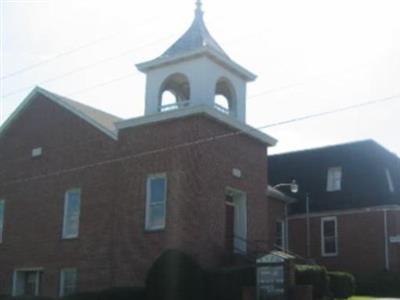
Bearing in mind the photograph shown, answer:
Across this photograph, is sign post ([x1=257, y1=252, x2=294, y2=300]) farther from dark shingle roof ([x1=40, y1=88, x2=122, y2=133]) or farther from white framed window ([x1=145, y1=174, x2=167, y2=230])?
dark shingle roof ([x1=40, y1=88, x2=122, y2=133])

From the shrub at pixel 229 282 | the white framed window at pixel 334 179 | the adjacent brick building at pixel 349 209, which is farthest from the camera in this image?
the white framed window at pixel 334 179

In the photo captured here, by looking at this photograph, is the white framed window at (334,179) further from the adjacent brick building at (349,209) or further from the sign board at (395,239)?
the sign board at (395,239)

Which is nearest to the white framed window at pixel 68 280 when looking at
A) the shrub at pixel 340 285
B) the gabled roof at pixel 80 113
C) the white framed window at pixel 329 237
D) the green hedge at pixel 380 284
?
the gabled roof at pixel 80 113

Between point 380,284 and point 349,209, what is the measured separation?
4622 millimetres

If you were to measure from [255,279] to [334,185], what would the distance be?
17179 mm

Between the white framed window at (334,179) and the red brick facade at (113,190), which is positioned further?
the white framed window at (334,179)

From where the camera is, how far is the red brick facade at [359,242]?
35594 mm

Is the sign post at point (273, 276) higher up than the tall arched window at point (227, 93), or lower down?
lower down

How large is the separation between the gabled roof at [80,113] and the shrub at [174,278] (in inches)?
257

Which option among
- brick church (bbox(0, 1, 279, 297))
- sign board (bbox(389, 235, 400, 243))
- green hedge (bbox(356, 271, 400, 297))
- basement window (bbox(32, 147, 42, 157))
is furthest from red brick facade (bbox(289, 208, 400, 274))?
basement window (bbox(32, 147, 42, 157))

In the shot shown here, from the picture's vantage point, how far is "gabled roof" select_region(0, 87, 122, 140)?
29.6m

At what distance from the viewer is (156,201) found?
26750mm

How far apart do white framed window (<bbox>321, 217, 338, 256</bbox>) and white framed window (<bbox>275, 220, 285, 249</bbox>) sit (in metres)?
2.06

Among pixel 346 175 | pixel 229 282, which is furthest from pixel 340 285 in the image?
pixel 346 175
